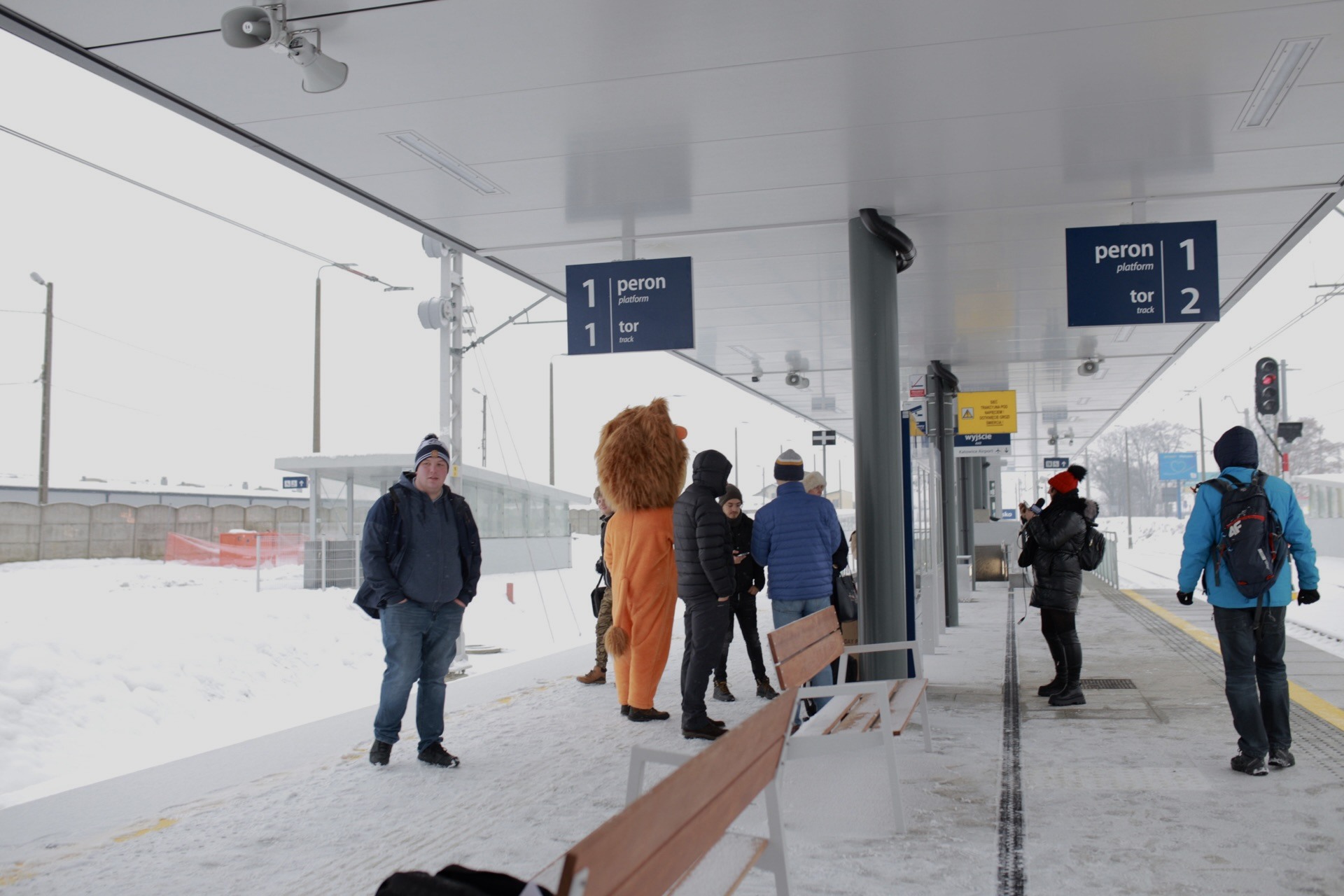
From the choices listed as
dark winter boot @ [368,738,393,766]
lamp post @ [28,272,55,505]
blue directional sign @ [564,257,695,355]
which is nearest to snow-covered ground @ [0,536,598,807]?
dark winter boot @ [368,738,393,766]

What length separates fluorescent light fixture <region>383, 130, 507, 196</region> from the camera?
5.98 metres

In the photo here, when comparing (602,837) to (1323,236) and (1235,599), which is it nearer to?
(1235,599)

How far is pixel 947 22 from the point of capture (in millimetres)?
4648

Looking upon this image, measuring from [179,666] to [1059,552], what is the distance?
29.2 feet

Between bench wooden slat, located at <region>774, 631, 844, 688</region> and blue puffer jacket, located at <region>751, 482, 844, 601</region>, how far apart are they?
2.03 ft

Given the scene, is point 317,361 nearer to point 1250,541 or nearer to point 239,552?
point 239,552

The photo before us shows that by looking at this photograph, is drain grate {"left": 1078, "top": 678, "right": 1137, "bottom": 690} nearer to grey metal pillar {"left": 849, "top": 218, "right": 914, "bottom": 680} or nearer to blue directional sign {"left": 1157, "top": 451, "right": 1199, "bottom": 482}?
grey metal pillar {"left": 849, "top": 218, "right": 914, "bottom": 680}

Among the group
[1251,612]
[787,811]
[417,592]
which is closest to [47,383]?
[417,592]

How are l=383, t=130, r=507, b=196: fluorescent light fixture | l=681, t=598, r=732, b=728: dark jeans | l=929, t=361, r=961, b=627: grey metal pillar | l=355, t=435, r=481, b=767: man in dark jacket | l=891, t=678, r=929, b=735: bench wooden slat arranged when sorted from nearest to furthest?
l=891, t=678, r=929, b=735: bench wooden slat < l=355, t=435, r=481, b=767: man in dark jacket < l=383, t=130, r=507, b=196: fluorescent light fixture < l=681, t=598, r=732, b=728: dark jeans < l=929, t=361, r=961, b=627: grey metal pillar

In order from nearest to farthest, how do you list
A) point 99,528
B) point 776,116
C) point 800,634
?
point 800,634 < point 776,116 < point 99,528

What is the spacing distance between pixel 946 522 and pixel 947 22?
399 inches

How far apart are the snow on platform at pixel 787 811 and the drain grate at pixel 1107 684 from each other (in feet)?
2.39

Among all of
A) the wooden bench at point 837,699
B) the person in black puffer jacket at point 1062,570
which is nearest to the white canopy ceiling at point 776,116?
the person in black puffer jacket at point 1062,570

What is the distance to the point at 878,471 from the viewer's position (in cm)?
740
